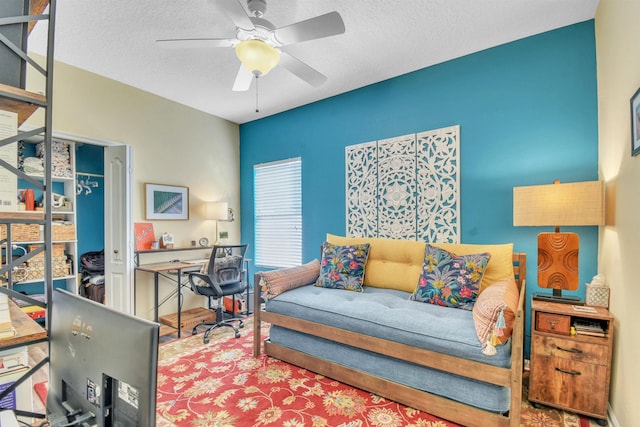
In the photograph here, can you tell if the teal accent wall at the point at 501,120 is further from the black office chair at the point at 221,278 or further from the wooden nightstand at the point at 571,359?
the black office chair at the point at 221,278

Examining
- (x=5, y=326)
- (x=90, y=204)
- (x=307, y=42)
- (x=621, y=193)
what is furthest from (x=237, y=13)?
(x=90, y=204)

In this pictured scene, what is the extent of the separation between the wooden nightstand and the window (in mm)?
2770

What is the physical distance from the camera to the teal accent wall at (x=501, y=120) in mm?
2400

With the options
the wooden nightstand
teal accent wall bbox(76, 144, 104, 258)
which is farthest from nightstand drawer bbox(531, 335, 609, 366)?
teal accent wall bbox(76, 144, 104, 258)

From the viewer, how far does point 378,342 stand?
205 centimetres

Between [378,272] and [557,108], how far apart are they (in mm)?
1999

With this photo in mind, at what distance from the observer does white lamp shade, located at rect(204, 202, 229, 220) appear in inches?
162

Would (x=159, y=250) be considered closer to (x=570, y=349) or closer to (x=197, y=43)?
(x=197, y=43)

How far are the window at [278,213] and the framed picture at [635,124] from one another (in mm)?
3158

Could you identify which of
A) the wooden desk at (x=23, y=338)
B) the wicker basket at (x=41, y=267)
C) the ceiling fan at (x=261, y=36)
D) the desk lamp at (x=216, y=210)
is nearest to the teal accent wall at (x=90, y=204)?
the wicker basket at (x=41, y=267)

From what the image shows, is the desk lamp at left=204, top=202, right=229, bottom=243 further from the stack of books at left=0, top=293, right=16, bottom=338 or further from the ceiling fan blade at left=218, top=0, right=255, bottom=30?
the stack of books at left=0, top=293, right=16, bottom=338

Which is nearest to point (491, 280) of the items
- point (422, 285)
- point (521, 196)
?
point (422, 285)

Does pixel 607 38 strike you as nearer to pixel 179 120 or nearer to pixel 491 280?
pixel 491 280

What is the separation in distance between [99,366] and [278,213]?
3.80 m
